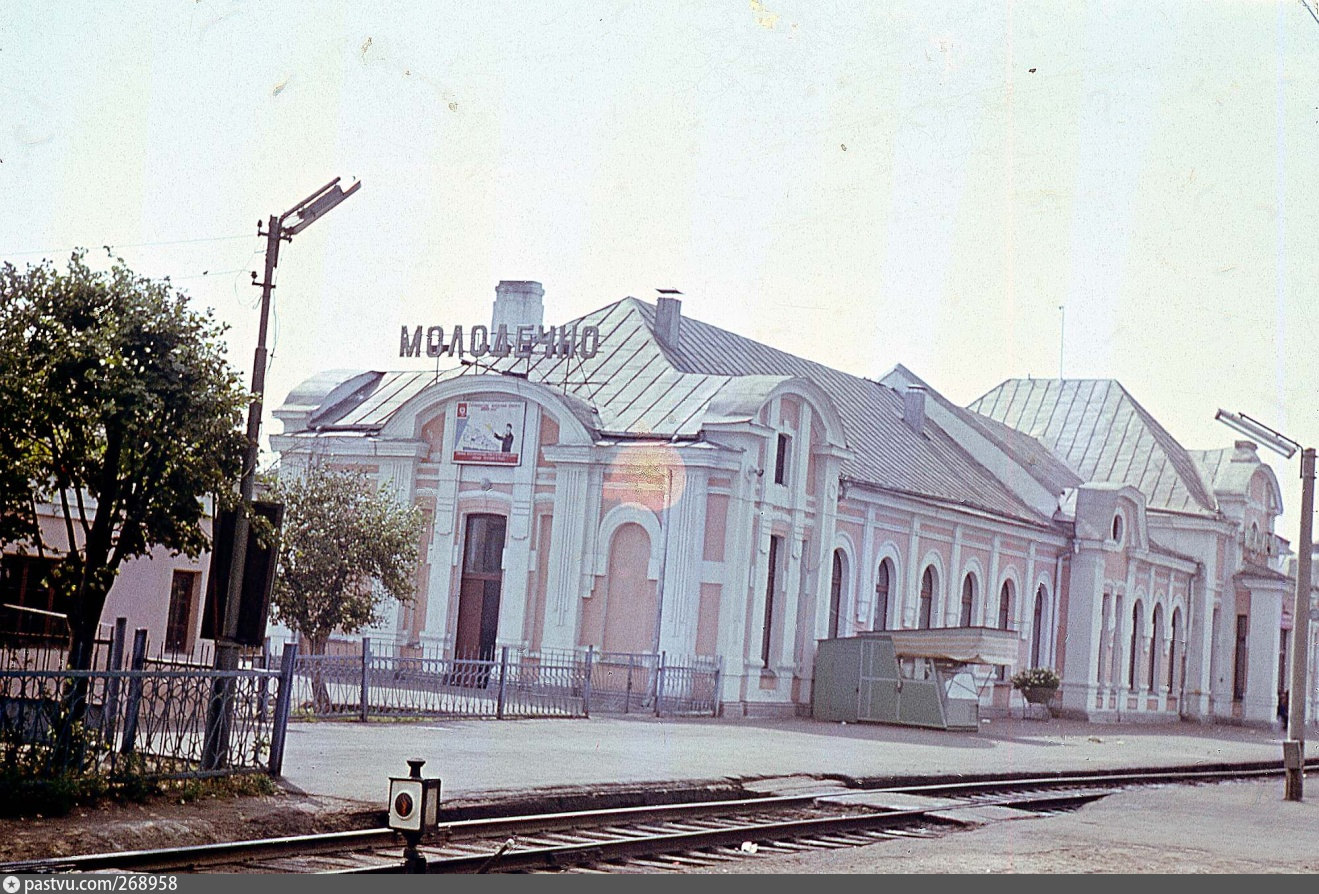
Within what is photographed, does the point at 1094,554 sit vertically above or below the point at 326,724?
above

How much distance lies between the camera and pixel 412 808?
11.9m

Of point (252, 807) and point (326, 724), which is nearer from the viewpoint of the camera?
point (252, 807)

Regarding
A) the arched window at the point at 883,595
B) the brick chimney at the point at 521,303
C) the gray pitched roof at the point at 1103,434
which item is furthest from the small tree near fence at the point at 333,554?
the gray pitched roof at the point at 1103,434

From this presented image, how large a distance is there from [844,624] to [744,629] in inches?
234

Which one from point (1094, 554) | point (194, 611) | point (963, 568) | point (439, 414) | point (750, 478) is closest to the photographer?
point (194, 611)

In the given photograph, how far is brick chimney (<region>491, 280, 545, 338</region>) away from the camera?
40375mm

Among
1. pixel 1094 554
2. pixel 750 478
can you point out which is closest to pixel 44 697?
pixel 750 478

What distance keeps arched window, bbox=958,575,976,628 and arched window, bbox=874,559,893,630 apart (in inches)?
178

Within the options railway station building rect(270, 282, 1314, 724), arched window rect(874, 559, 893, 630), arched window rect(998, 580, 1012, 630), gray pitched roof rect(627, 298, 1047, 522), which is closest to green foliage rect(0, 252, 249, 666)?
railway station building rect(270, 282, 1314, 724)

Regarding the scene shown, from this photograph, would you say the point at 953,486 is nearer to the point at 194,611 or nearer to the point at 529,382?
the point at 529,382

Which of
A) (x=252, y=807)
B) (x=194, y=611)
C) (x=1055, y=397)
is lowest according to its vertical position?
(x=252, y=807)

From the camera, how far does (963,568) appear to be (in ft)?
148

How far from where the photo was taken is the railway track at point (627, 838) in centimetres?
1195

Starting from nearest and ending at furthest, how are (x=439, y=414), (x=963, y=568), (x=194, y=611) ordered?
(x=194, y=611) → (x=439, y=414) → (x=963, y=568)
